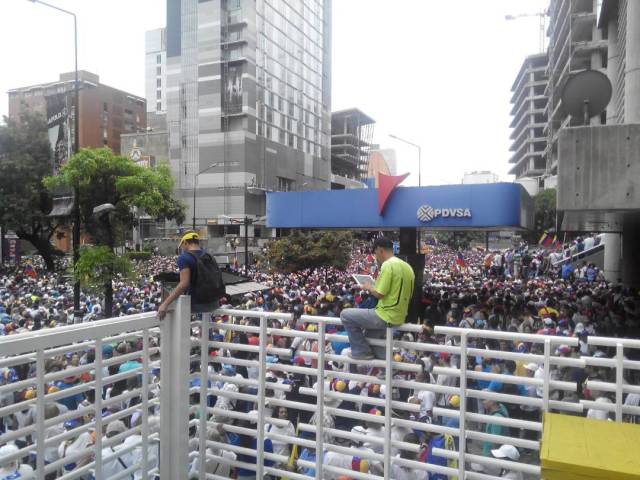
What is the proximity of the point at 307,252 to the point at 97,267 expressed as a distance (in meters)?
15.6

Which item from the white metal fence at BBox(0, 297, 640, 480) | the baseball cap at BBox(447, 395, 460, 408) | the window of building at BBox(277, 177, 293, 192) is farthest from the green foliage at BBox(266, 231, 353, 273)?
the window of building at BBox(277, 177, 293, 192)

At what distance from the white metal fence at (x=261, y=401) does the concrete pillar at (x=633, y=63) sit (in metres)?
12.5

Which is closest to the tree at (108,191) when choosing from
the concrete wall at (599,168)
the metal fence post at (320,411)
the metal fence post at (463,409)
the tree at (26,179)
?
the tree at (26,179)

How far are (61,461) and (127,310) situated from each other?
12844 millimetres

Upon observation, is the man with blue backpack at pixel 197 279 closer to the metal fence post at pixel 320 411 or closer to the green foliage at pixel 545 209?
the metal fence post at pixel 320 411

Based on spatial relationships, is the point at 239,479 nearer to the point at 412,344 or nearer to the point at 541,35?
the point at 412,344

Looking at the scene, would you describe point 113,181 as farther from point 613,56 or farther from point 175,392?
point 613,56

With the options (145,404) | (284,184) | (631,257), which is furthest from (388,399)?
(284,184)

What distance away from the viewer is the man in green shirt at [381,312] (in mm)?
3689

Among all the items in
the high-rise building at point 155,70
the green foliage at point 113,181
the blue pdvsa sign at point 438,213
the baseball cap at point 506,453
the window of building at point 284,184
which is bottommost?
the baseball cap at point 506,453

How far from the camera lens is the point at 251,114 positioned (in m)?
60.7

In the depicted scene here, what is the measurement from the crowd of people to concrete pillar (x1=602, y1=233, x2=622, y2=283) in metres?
1.26

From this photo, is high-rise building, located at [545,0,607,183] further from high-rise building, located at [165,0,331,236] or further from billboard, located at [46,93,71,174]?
billboard, located at [46,93,71,174]

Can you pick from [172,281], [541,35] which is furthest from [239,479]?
[541,35]
